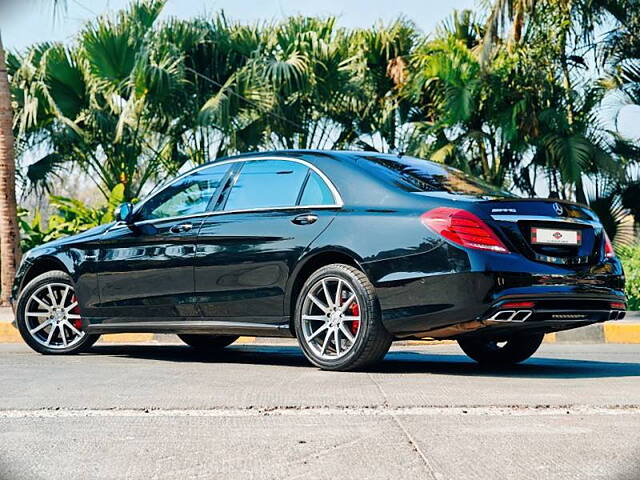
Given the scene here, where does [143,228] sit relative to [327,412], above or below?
above

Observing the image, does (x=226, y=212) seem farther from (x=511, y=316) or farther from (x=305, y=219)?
(x=511, y=316)

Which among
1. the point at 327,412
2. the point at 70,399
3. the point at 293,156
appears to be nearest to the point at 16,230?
the point at 293,156

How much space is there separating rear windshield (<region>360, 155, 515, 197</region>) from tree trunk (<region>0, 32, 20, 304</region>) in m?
8.18

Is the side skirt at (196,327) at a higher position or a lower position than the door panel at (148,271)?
lower

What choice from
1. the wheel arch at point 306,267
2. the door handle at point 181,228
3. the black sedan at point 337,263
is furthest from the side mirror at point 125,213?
the wheel arch at point 306,267

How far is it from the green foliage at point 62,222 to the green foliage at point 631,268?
27.8 ft

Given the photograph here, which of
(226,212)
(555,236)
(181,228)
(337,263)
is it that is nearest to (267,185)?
(226,212)

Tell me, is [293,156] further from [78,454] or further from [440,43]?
[440,43]

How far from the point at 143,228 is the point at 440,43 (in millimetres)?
14862

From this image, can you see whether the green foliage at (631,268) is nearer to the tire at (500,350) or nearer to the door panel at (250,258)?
the tire at (500,350)

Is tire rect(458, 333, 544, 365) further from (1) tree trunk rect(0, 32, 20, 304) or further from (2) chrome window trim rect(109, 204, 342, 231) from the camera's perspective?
(1) tree trunk rect(0, 32, 20, 304)

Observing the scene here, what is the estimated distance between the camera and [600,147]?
20.6 m

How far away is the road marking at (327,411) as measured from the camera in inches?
189

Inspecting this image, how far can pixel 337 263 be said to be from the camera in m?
6.46
